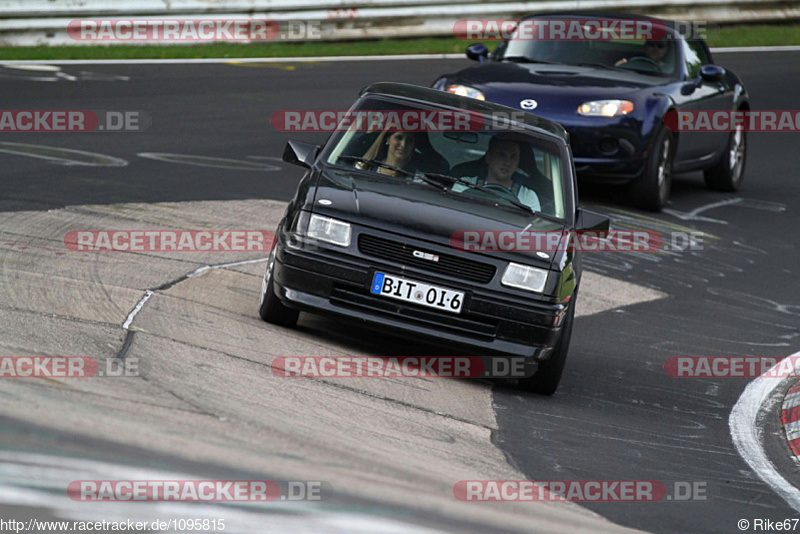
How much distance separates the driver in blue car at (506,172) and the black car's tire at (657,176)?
4.66 meters

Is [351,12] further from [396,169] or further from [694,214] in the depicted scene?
[396,169]

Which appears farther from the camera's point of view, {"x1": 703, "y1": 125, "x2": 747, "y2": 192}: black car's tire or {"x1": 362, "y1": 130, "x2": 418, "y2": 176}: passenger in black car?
{"x1": 703, "y1": 125, "x2": 747, "y2": 192}: black car's tire

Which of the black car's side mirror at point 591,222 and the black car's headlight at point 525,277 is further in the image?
the black car's side mirror at point 591,222

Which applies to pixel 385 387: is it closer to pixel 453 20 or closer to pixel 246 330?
pixel 246 330

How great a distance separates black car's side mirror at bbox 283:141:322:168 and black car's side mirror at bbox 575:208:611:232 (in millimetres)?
1662

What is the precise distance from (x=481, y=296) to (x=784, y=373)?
280 cm

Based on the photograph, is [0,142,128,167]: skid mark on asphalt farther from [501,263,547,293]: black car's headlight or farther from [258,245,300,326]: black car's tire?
[501,263,547,293]: black car's headlight

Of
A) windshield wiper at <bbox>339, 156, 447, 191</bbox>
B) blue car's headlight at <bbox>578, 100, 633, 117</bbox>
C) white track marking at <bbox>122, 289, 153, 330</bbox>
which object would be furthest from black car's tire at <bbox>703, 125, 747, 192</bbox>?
white track marking at <bbox>122, 289, 153, 330</bbox>

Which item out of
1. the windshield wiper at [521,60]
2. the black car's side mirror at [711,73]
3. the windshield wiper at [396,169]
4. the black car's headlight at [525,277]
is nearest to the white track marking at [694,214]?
the black car's side mirror at [711,73]

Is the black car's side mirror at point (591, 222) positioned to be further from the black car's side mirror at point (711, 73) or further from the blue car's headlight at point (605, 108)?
the black car's side mirror at point (711, 73)

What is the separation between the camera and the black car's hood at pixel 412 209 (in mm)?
6602

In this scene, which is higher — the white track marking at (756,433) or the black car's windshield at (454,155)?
the black car's windshield at (454,155)

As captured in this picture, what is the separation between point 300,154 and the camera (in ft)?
24.4

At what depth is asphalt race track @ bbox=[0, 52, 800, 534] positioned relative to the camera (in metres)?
4.42
